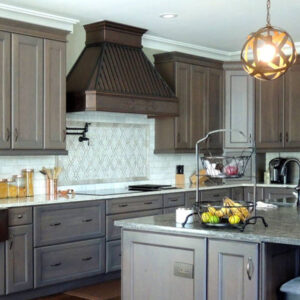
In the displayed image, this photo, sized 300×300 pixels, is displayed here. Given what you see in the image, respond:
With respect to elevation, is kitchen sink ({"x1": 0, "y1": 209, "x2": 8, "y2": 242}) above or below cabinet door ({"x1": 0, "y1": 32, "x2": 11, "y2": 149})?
below

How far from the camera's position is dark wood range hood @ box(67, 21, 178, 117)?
6070 mm

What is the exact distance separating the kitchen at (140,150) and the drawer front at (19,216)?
0.01 meters

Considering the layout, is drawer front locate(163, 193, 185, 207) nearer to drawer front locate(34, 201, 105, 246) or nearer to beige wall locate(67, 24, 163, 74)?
drawer front locate(34, 201, 105, 246)

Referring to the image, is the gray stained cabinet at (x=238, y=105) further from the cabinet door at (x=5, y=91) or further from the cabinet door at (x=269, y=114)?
the cabinet door at (x=5, y=91)

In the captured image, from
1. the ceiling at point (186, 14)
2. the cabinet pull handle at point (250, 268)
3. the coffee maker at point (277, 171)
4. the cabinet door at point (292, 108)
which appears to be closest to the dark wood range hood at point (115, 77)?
the ceiling at point (186, 14)

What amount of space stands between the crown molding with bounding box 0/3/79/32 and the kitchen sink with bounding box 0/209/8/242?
1863 mm

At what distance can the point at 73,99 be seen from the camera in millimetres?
6145

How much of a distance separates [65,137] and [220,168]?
2.52 m

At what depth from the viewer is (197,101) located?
751 cm

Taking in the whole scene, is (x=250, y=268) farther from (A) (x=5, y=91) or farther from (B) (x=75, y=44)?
(B) (x=75, y=44)

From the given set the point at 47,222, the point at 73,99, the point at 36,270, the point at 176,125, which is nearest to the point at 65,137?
Answer: the point at 73,99

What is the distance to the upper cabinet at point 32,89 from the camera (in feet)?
17.6

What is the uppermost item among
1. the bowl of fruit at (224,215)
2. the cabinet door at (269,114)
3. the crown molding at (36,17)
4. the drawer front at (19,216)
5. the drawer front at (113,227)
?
the crown molding at (36,17)

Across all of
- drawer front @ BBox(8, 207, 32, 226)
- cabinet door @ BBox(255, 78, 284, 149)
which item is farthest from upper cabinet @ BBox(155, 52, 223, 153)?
drawer front @ BBox(8, 207, 32, 226)
